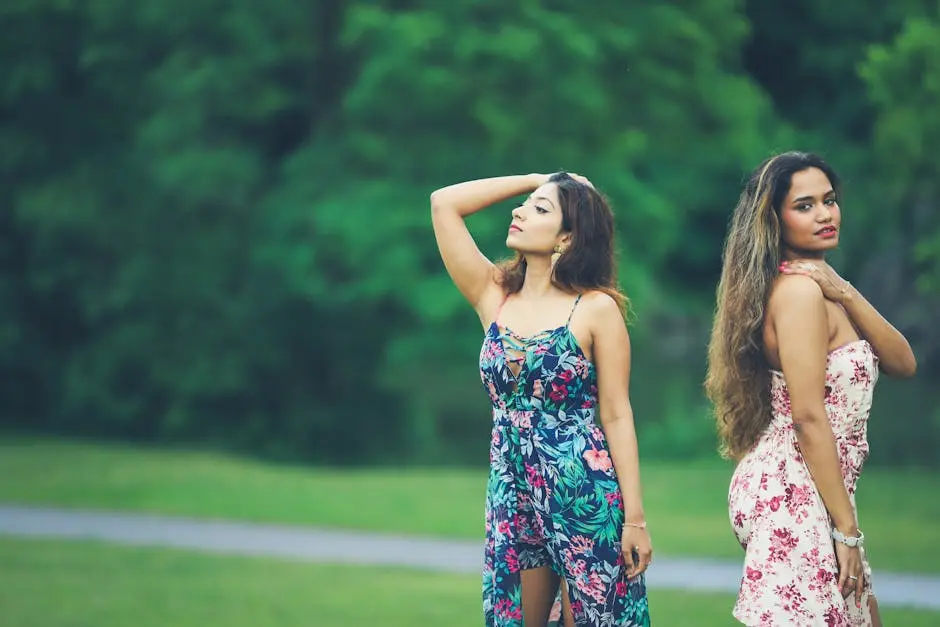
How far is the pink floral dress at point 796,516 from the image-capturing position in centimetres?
430

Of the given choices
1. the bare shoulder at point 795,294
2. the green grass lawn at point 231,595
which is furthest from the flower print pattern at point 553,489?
the green grass lawn at point 231,595

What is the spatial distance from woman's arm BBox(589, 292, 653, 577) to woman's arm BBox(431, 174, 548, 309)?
471 millimetres

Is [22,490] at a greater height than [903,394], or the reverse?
[903,394]

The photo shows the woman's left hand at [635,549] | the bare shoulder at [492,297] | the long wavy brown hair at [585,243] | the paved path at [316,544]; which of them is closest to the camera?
the woman's left hand at [635,549]

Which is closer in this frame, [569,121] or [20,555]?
[20,555]

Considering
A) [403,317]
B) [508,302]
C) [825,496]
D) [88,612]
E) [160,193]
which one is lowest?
[88,612]

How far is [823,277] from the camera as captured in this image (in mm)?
4367

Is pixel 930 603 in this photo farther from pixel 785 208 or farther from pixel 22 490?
pixel 22 490

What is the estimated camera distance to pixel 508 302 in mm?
4863

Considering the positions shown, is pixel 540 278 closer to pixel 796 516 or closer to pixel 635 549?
pixel 635 549

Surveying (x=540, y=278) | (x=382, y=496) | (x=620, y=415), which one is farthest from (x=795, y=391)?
(x=382, y=496)

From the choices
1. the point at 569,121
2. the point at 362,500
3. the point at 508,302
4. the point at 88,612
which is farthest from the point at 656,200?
the point at 508,302

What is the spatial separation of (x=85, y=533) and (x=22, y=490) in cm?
256

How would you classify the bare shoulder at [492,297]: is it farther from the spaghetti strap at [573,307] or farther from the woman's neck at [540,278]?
the spaghetti strap at [573,307]
